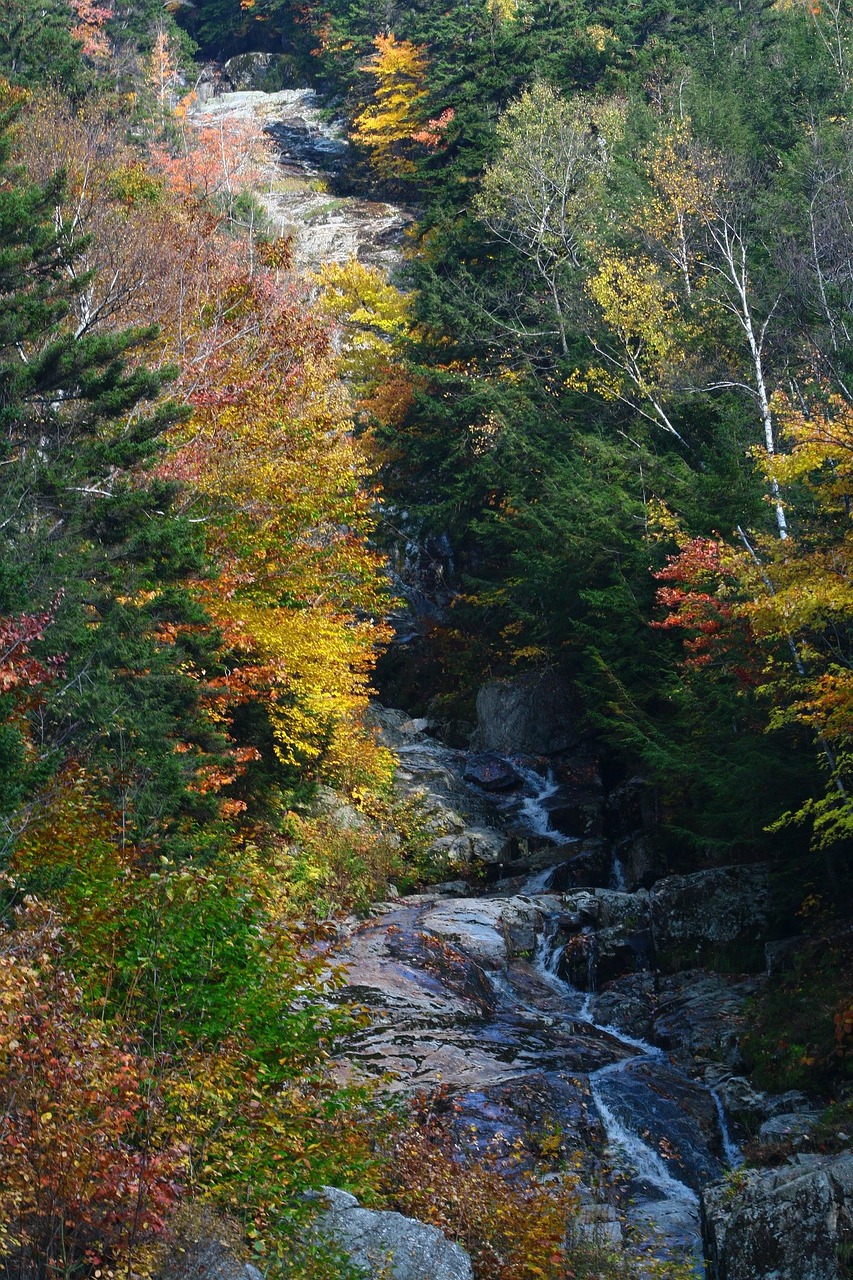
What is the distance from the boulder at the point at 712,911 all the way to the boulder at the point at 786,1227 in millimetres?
7730

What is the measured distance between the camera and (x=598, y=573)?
24.5 m

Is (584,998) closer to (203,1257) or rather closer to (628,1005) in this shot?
(628,1005)

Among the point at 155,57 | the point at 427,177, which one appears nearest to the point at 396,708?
the point at 427,177

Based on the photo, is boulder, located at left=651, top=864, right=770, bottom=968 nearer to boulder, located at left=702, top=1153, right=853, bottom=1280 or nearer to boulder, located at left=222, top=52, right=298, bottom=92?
boulder, located at left=702, top=1153, right=853, bottom=1280

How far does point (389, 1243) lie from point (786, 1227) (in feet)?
10.1

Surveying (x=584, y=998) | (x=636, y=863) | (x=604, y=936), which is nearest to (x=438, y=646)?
(x=636, y=863)

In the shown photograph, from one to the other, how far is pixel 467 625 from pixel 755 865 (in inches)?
595

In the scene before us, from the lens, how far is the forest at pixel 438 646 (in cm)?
781

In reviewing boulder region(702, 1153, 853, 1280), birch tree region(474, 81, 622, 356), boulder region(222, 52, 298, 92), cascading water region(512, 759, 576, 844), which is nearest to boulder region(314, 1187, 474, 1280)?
boulder region(702, 1153, 853, 1280)

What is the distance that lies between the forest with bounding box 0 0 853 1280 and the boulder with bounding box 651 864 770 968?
0.08m

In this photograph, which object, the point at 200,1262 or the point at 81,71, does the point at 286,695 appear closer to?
the point at 200,1262

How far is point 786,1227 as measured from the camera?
26.6 feet

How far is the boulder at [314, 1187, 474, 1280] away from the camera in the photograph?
701 centimetres

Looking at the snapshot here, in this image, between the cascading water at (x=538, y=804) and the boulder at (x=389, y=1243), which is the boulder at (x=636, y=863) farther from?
the boulder at (x=389, y=1243)
